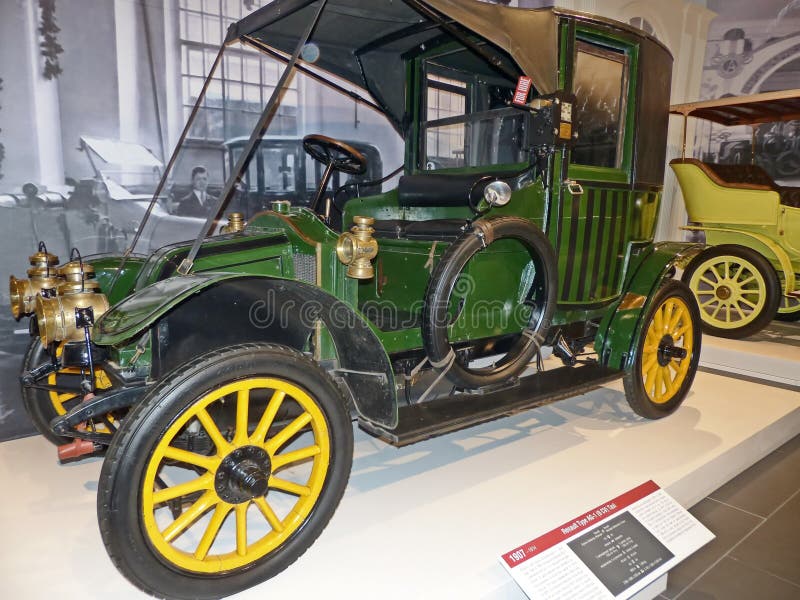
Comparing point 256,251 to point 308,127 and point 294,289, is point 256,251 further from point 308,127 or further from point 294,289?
point 308,127

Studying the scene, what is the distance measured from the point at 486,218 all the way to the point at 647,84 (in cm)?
133

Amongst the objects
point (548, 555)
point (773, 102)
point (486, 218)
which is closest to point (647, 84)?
point (486, 218)

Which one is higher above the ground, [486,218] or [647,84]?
[647,84]

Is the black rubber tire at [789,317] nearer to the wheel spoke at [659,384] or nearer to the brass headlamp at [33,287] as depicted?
the wheel spoke at [659,384]

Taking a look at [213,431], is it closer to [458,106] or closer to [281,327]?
[281,327]

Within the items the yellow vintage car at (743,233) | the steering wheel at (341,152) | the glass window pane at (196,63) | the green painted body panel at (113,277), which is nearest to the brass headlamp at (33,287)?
the green painted body panel at (113,277)

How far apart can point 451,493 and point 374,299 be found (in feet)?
3.46

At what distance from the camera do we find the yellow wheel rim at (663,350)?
3096 mm

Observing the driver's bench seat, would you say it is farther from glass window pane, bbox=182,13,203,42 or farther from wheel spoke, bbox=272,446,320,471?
glass window pane, bbox=182,13,203,42

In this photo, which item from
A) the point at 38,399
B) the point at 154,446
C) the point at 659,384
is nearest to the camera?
the point at 154,446

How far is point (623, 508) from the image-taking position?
6.35 feet

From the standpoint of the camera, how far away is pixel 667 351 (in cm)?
314

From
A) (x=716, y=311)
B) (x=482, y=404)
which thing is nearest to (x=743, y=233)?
(x=716, y=311)

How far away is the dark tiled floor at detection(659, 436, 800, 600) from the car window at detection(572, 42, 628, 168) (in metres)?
1.71
